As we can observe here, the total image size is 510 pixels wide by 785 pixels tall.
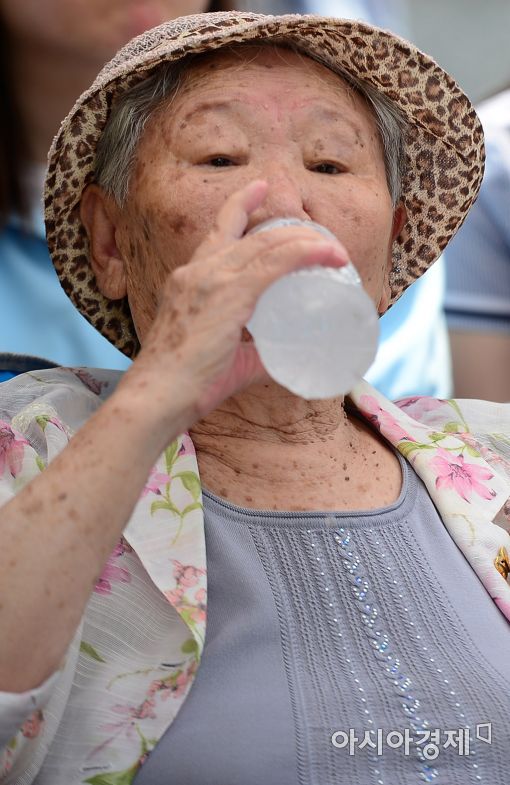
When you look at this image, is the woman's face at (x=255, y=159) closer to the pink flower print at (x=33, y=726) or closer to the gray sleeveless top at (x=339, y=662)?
the gray sleeveless top at (x=339, y=662)

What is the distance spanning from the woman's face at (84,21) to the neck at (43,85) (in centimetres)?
4

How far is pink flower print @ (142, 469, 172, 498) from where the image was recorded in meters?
1.70

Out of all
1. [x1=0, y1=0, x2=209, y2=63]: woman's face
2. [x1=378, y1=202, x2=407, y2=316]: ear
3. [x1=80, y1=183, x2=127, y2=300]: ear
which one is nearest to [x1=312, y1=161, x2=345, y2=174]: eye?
[x1=378, y1=202, x2=407, y2=316]: ear

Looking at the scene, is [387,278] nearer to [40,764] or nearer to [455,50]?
[40,764]

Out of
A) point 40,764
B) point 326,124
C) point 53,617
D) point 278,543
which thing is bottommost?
point 40,764

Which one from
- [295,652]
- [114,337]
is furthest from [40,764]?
[114,337]

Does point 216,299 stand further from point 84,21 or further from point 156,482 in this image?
point 84,21

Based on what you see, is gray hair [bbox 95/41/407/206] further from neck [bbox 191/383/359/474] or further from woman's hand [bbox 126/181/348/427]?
woman's hand [bbox 126/181/348/427]

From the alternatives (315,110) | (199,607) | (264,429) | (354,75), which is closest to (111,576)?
(199,607)

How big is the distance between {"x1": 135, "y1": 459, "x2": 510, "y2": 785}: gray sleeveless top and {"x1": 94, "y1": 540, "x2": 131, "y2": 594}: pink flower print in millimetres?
123

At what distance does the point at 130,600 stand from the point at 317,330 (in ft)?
1.72

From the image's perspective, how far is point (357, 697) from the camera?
4.99 feet

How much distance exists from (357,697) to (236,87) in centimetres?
89

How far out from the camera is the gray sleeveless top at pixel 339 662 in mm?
1463
